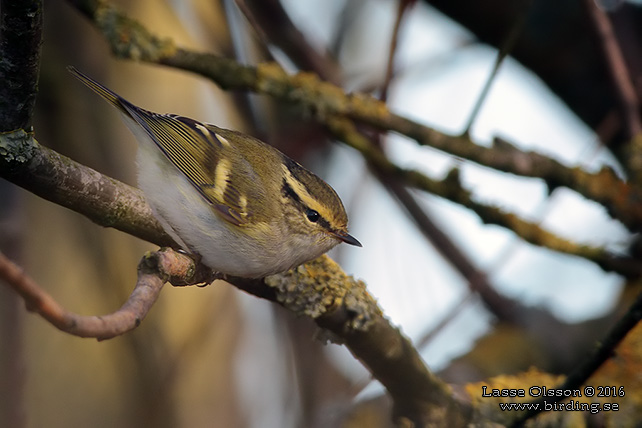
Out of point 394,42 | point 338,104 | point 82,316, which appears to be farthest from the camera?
point 338,104

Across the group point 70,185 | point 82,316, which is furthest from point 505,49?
point 82,316

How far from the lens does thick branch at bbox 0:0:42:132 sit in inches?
39.7

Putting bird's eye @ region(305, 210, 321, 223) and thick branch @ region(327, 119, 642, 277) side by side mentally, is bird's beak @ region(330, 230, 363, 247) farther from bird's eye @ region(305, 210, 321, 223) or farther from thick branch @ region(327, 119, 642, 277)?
thick branch @ region(327, 119, 642, 277)

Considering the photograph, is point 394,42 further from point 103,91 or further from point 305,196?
point 103,91

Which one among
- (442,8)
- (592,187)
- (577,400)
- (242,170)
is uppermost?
(442,8)

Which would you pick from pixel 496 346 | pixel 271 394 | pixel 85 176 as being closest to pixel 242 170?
pixel 85 176

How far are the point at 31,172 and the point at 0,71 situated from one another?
200 mm

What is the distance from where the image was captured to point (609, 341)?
1.37 m

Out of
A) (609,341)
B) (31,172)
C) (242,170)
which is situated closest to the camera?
(31,172)

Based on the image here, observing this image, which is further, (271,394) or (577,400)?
(271,394)

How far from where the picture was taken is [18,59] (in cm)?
105

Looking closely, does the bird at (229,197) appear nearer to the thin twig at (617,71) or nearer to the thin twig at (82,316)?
the thin twig at (82,316)

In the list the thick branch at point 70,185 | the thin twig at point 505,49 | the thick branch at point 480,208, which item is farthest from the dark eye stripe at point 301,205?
the thin twig at point 505,49

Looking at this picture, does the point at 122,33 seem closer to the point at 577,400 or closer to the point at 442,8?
the point at 442,8
